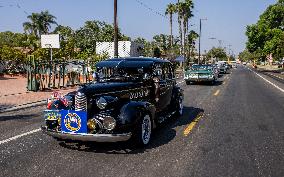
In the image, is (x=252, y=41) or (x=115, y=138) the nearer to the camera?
(x=115, y=138)

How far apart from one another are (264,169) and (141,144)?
2.35m

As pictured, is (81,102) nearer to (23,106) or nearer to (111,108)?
(111,108)

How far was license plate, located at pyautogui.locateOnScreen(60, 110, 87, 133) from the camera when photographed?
6156 mm

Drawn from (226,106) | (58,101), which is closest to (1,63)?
(226,106)

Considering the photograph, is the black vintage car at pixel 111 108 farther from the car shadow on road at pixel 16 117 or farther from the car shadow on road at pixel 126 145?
the car shadow on road at pixel 16 117

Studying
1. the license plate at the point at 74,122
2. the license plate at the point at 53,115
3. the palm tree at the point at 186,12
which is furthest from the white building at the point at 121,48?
the license plate at the point at 74,122

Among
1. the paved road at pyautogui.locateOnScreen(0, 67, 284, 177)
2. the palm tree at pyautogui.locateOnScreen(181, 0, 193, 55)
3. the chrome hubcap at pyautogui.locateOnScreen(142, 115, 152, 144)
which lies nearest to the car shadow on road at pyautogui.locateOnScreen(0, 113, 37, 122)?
the paved road at pyautogui.locateOnScreen(0, 67, 284, 177)

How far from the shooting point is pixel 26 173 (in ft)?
17.1

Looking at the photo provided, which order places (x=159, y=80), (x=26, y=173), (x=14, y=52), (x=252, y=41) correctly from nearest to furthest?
1. (x=26, y=173)
2. (x=159, y=80)
3. (x=14, y=52)
4. (x=252, y=41)

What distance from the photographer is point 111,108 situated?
6.48 meters

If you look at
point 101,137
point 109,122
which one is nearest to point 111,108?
point 109,122

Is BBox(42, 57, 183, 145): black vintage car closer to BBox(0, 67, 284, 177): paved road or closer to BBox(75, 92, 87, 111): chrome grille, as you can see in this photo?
BBox(75, 92, 87, 111): chrome grille

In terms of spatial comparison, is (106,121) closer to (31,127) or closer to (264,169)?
(264,169)

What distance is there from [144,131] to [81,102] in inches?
56.8
